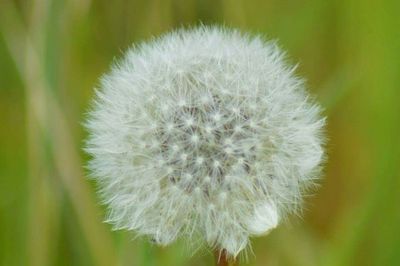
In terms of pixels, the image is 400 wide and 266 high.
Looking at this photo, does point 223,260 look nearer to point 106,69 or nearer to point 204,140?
point 204,140

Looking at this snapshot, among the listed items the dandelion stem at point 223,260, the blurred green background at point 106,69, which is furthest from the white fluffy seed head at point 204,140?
the blurred green background at point 106,69

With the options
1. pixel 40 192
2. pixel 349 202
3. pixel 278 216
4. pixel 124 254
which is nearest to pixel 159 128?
pixel 278 216

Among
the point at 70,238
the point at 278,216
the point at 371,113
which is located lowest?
the point at 278,216

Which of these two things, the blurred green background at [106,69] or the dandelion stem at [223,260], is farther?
the blurred green background at [106,69]

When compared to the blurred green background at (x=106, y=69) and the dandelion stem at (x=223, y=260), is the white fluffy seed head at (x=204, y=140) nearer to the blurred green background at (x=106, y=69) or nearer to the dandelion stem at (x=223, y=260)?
the dandelion stem at (x=223, y=260)

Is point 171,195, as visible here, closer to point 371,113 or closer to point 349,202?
point 371,113

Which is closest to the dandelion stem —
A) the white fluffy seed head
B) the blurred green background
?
the white fluffy seed head

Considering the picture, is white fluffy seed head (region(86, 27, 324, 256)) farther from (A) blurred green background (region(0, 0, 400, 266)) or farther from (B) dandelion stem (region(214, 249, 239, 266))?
(A) blurred green background (region(0, 0, 400, 266))
